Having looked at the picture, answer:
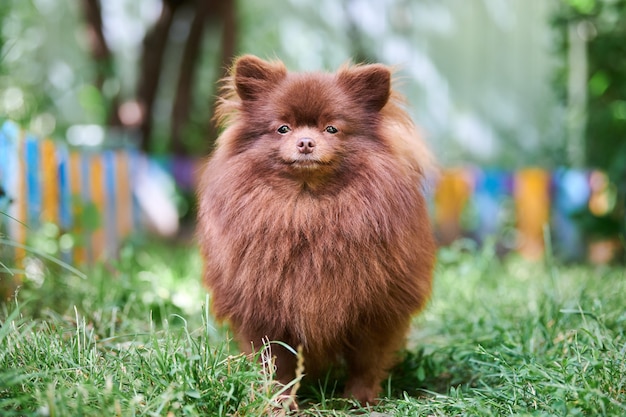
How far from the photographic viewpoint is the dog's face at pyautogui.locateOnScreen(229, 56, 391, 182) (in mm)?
2609

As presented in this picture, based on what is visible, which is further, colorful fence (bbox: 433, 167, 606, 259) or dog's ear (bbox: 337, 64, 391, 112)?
colorful fence (bbox: 433, 167, 606, 259)

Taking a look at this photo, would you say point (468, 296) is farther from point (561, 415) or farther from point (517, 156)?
point (517, 156)

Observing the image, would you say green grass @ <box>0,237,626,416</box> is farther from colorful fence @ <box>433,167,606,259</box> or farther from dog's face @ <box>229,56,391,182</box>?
colorful fence @ <box>433,167,606,259</box>

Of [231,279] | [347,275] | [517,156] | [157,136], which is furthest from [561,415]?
[157,136]

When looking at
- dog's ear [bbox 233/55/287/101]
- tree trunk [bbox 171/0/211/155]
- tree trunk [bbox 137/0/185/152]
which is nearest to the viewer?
dog's ear [bbox 233/55/287/101]

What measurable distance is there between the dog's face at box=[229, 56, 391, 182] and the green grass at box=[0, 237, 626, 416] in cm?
73

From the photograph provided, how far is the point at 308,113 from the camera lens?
2.66m

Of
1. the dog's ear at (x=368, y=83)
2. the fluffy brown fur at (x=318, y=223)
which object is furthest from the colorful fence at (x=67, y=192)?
the dog's ear at (x=368, y=83)

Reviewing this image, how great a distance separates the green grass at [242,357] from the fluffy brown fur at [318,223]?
185mm

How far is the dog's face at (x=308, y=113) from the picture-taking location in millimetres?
2609

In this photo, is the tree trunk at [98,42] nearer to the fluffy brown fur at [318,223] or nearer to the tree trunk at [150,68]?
the tree trunk at [150,68]

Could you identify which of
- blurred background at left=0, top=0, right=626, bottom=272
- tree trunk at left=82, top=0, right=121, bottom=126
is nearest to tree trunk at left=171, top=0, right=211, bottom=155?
blurred background at left=0, top=0, right=626, bottom=272

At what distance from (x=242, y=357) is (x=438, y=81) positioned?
7.74m

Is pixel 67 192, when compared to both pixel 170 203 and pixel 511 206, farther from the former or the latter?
pixel 511 206
